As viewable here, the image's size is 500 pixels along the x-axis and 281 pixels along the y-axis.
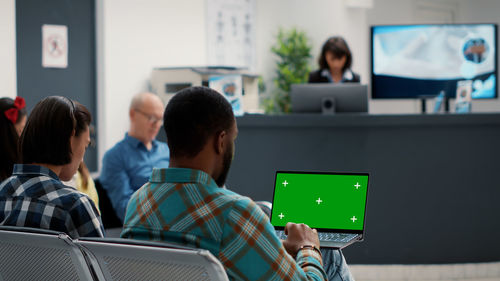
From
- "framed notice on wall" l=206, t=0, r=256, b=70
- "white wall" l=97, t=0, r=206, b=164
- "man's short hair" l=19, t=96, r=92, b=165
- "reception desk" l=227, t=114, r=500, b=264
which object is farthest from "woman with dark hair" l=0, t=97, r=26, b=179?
"framed notice on wall" l=206, t=0, r=256, b=70

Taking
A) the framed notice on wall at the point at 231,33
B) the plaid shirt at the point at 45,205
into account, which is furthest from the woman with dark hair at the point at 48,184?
the framed notice on wall at the point at 231,33

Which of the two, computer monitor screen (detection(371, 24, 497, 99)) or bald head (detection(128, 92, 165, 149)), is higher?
computer monitor screen (detection(371, 24, 497, 99))

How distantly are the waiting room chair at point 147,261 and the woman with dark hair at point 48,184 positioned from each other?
8.4 inches

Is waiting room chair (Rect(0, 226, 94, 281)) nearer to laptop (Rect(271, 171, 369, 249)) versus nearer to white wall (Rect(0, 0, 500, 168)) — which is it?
laptop (Rect(271, 171, 369, 249))

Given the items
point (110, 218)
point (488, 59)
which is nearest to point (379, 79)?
point (488, 59)

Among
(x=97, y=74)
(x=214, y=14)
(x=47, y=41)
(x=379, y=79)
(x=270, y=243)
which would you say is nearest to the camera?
(x=270, y=243)

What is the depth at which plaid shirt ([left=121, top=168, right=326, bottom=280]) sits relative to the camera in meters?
1.40

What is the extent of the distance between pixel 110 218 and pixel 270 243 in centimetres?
201

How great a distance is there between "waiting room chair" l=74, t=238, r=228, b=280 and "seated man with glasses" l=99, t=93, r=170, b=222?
1838 mm

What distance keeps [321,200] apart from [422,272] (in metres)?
2.16

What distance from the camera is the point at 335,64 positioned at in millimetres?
5027

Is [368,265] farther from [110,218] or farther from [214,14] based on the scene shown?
[214,14]

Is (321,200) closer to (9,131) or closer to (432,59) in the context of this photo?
(9,131)

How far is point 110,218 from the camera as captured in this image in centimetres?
328
